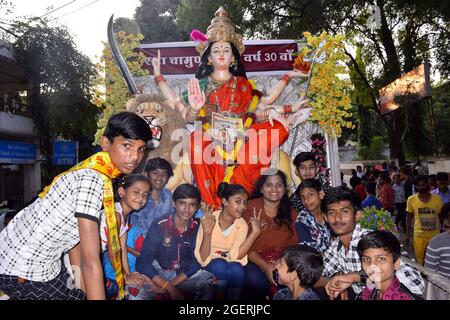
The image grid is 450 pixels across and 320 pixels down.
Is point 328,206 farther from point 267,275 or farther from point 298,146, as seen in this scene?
point 298,146

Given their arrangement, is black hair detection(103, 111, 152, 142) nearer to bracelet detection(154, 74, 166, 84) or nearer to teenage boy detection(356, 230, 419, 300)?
teenage boy detection(356, 230, 419, 300)

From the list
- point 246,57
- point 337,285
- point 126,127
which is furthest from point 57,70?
point 337,285

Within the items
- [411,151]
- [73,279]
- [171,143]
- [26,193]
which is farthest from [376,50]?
[73,279]

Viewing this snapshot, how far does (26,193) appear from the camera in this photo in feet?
45.7

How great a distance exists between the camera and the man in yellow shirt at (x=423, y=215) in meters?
5.41

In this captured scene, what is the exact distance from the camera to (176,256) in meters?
3.70

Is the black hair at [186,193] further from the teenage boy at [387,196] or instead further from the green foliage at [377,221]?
the teenage boy at [387,196]

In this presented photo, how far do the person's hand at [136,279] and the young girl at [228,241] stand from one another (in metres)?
0.51

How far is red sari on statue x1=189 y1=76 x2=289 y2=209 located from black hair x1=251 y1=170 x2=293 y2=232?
70mm

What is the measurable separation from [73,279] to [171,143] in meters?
2.03

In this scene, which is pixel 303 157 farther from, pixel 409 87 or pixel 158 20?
pixel 158 20

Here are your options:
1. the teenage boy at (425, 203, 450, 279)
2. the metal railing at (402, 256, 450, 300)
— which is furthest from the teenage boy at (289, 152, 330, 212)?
the metal railing at (402, 256, 450, 300)

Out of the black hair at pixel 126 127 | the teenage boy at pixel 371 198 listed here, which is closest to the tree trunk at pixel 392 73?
the teenage boy at pixel 371 198

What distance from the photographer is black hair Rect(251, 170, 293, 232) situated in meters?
3.91
